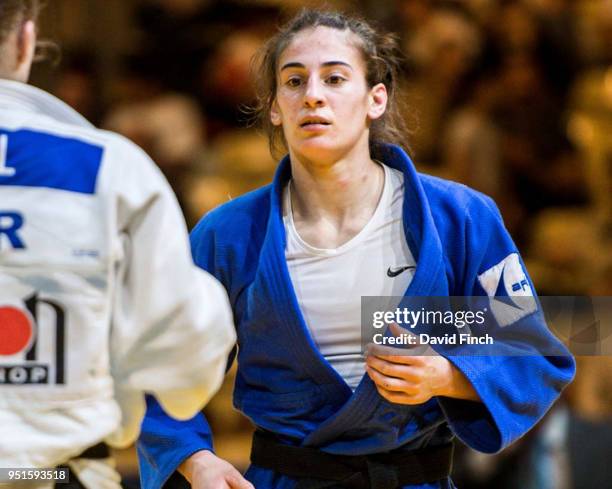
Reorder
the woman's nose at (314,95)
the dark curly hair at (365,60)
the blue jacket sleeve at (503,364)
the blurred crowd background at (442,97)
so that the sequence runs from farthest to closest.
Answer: the blurred crowd background at (442,97), the dark curly hair at (365,60), the woman's nose at (314,95), the blue jacket sleeve at (503,364)

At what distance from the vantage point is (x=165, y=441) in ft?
8.95

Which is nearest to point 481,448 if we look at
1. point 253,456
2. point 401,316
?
point 401,316

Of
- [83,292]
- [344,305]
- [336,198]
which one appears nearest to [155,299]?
[83,292]

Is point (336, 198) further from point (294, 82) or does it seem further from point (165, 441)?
point (165, 441)

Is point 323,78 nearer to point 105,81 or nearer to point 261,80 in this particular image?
point 261,80

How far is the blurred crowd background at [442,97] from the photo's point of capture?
19.5 feet

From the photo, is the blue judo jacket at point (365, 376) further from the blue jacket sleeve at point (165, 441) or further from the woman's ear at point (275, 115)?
the woman's ear at point (275, 115)

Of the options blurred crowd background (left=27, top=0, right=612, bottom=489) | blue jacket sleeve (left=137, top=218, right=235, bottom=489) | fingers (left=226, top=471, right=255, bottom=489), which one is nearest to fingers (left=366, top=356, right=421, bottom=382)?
fingers (left=226, top=471, right=255, bottom=489)

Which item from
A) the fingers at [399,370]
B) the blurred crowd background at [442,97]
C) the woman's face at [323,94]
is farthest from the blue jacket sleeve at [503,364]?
the blurred crowd background at [442,97]

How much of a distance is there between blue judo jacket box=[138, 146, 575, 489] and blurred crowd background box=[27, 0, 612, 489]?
286 centimetres

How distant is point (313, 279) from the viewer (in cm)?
280

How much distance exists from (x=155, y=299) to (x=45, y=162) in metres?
0.32

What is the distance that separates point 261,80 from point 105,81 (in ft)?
11.4

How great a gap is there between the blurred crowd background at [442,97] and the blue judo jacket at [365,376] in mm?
2859
